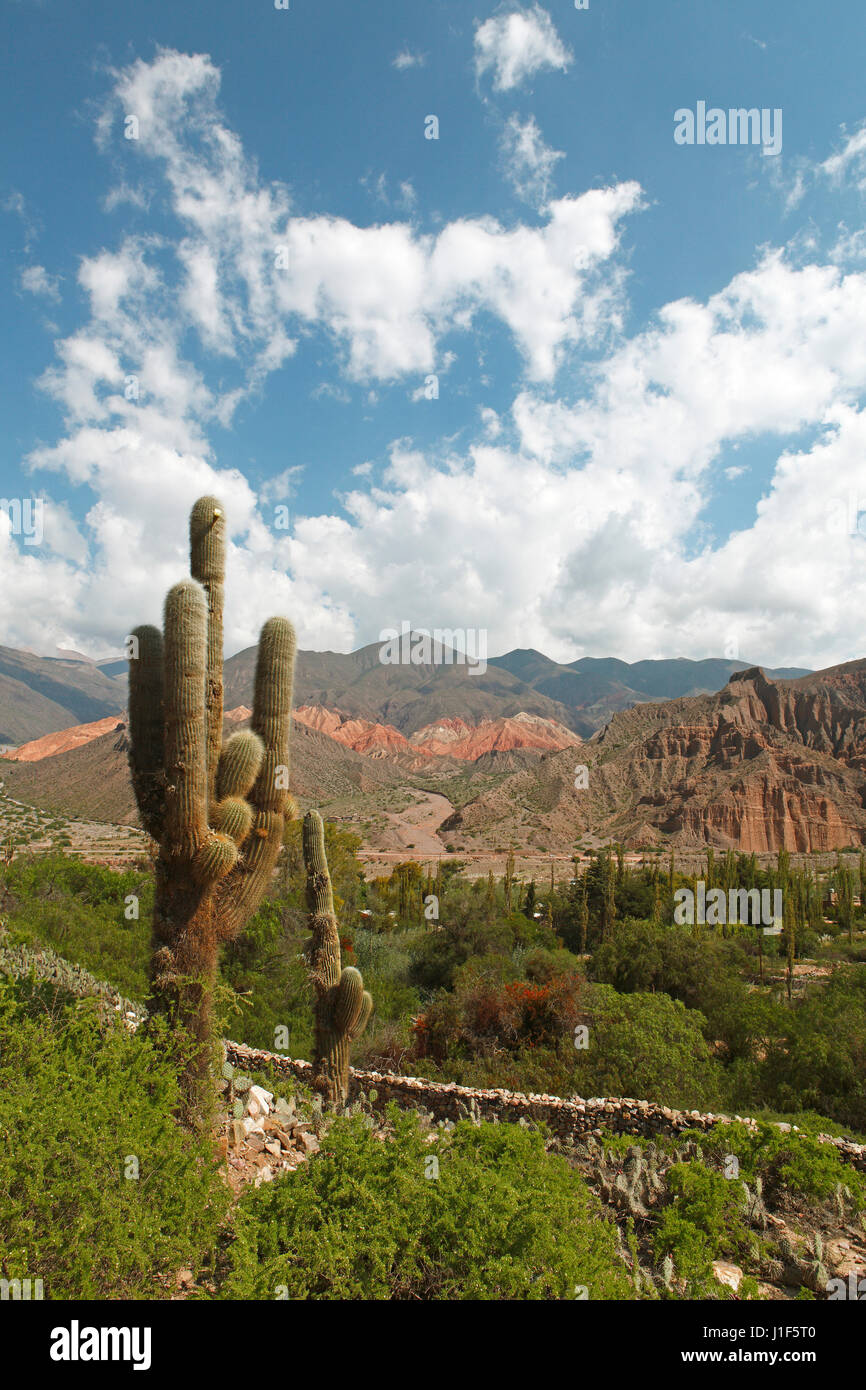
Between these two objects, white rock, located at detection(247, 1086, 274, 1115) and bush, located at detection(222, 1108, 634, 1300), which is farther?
white rock, located at detection(247, 1086, 274, 1115)

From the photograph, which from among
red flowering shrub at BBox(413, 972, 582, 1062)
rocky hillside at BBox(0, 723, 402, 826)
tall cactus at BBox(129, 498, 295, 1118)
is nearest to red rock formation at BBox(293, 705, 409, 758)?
rocky hillside at BBox(0, 723, 402, 826)

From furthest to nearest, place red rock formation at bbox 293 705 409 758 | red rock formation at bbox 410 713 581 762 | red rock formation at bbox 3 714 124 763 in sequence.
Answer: red rock formation at bbox 410 713 581 762
red rock formation at bbox 293 705 409 758
red rock formation at bbox 3 714 124 763

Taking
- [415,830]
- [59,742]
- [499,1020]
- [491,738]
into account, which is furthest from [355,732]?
[499,1020]

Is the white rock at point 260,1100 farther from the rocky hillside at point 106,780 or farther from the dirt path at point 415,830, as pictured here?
the dirt path at point 415,830

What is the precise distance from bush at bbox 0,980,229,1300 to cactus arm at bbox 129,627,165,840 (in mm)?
1938

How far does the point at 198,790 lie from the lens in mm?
5641

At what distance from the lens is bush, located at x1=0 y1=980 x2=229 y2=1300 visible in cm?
368

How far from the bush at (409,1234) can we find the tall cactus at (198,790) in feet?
5.76

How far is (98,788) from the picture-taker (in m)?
58.5

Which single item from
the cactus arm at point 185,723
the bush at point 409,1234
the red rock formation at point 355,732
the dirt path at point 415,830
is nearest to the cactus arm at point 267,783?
the cactus arm at point 185,723

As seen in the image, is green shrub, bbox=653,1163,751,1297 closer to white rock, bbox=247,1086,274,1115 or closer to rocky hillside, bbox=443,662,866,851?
white rock, bbox=247,1086,274,1115

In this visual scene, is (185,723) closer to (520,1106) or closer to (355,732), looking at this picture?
(520,1106)
